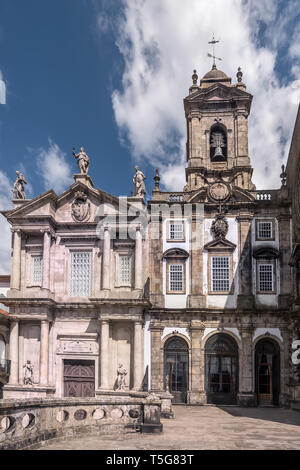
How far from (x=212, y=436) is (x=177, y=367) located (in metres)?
13.0

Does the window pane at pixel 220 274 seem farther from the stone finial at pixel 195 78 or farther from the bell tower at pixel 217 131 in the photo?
the stone finial at pixel 195 78

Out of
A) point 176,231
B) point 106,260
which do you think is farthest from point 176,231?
point 106,260

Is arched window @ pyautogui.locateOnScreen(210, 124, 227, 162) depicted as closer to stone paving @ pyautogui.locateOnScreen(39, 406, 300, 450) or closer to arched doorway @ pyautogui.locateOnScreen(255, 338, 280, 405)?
arched doorway @ pyautogui.locateOnScreen(255, 338, 280, 405)

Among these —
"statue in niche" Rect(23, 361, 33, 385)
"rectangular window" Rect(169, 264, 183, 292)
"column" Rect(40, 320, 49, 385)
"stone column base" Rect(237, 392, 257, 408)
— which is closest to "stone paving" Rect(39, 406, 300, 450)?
"stone column base" Rect(237, 392, 257, 408)

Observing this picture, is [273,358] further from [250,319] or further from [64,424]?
[64,424]

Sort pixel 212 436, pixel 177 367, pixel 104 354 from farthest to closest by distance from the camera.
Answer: pixel 177 367, pixel 104 354, pixel 212 436

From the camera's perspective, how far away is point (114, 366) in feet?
93.9

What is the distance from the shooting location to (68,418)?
15.6 meters

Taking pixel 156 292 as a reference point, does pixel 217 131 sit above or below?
above

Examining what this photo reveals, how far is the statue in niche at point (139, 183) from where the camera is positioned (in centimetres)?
3087

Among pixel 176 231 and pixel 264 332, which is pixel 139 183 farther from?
pixel 264 332

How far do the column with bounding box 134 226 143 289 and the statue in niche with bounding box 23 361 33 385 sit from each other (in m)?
7.72

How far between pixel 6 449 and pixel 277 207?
2241 centimetres

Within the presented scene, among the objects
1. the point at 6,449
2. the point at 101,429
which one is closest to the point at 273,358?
the point at 101,429
